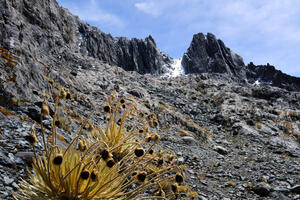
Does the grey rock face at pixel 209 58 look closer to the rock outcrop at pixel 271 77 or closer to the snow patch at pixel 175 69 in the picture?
the snow patch at pixel 175 69

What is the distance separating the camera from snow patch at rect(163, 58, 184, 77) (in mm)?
72250

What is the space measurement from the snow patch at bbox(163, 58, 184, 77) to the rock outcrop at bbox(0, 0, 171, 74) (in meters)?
2.40

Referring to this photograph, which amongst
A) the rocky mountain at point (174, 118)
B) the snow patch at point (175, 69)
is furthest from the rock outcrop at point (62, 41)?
the snow patch at point (175, 69)

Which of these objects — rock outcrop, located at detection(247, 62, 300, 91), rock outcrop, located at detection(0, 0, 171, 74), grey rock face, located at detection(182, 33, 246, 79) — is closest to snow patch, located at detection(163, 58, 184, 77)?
grey rock face, located at detection(182, 33, 246, 79)

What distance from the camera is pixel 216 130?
16578 millimetres

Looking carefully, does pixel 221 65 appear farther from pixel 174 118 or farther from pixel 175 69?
pixel 174 118

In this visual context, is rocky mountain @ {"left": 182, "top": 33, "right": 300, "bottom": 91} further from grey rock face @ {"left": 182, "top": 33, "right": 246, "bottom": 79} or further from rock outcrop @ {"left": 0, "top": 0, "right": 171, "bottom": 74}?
rock outcrop @ {"left": 0, "top": 0, "right": 171, "bottom": 74}

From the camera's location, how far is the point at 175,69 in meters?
77.1

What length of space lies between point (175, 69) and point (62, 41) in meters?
56.5

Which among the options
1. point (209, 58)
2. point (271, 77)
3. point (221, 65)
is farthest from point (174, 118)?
point (271, 77)

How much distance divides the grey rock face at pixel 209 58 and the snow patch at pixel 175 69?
225cm

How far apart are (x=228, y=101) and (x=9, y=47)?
23493 millimetres

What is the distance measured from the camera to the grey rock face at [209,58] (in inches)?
2884

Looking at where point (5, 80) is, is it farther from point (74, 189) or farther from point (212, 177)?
point (212, 177)
